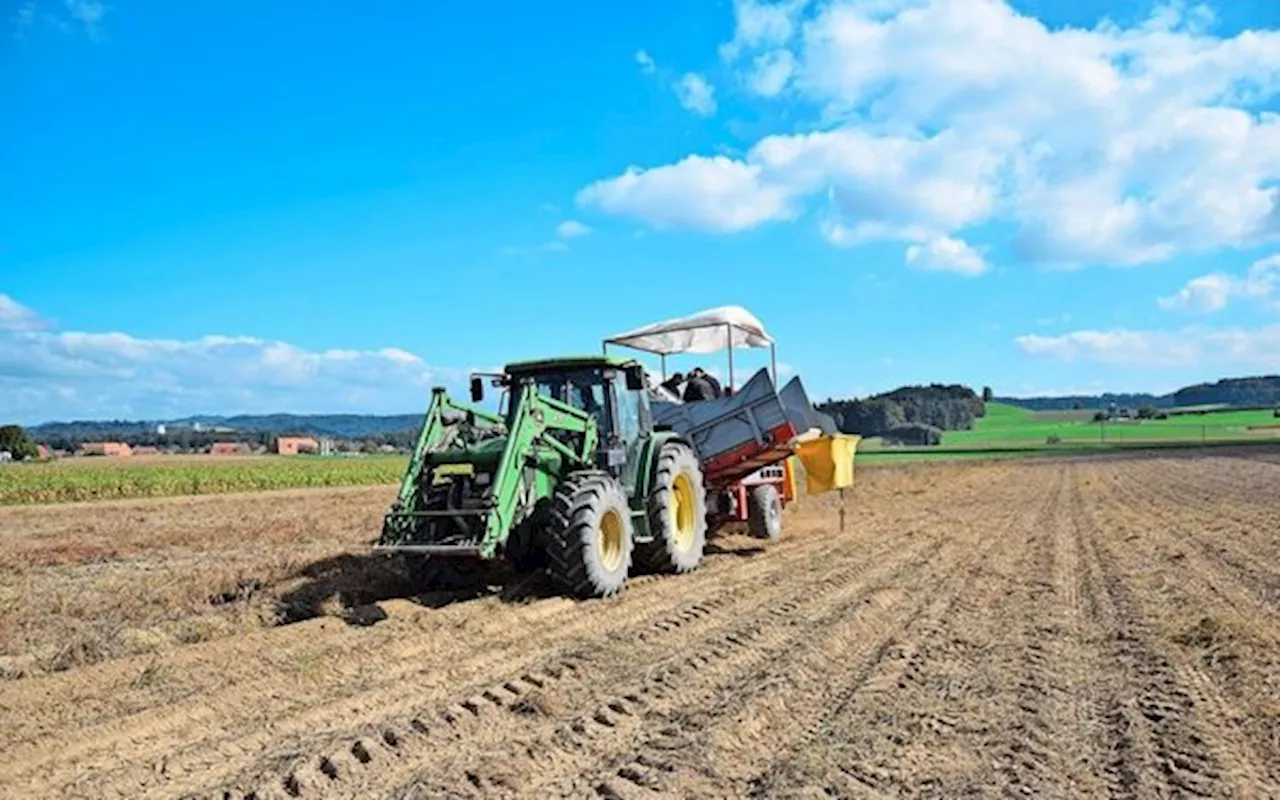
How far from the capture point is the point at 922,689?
5938 mm

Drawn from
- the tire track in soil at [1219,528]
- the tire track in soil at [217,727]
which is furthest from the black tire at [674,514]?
the tire track in soil at [1219,528]

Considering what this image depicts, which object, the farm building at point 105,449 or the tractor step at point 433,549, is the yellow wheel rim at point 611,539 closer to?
the tractor step at point 433,549

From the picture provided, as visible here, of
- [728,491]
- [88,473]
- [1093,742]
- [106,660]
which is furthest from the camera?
[88,473]

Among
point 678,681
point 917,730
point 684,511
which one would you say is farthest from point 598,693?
point 684,511

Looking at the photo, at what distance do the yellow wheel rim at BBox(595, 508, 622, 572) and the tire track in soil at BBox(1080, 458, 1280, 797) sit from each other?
4.82m

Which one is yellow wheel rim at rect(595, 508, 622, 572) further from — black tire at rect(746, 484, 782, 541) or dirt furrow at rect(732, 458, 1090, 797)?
black tire at rect(746, 484, 782, 541)

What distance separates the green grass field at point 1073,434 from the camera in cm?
6206

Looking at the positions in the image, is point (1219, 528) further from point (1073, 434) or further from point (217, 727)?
point (1073, 434)

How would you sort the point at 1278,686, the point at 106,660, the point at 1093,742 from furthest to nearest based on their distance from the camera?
the point at 106,660, the point at 1278,686, the point at 1093,742

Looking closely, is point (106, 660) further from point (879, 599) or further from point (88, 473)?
point (88, 473)

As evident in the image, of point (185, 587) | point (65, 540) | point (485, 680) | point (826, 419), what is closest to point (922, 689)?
point (485, 680)

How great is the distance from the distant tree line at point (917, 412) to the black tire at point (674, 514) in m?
47.4

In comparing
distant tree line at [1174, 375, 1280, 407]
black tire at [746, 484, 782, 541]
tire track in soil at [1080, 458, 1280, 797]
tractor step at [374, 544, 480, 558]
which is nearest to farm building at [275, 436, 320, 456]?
black tire at [746, 484, 782, 541]

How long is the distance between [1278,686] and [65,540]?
61.1 feet
